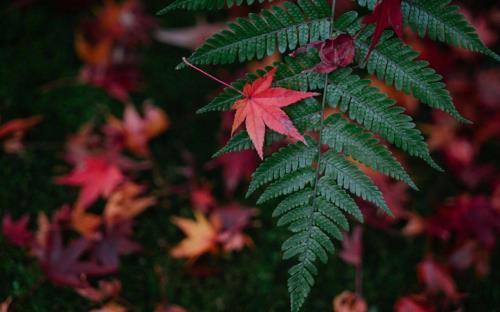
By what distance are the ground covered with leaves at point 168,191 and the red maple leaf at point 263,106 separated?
0.76m

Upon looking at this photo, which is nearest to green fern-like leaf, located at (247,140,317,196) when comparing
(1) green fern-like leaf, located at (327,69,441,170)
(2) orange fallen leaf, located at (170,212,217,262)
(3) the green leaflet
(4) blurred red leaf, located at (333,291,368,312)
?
(3) the green leaflet

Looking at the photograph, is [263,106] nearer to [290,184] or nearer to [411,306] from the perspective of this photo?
[290,184]

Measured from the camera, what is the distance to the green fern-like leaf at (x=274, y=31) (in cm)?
131

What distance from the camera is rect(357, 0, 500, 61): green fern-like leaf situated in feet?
4.09

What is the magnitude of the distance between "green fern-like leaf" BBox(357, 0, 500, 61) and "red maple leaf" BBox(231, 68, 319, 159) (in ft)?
1.13

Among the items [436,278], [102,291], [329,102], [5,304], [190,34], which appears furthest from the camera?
[190,34]

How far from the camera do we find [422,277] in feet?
6.54

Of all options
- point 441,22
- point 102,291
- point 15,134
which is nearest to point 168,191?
point 102,291

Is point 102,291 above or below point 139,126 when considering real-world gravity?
below

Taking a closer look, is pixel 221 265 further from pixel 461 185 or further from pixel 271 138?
pixel 461 185

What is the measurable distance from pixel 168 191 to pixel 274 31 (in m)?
1.06

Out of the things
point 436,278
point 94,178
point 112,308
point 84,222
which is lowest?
point 112,308

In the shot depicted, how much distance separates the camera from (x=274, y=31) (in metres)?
1.34

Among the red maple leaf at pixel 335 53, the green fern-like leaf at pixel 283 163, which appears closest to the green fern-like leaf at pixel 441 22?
the red maple leaf at pixel 335 53
